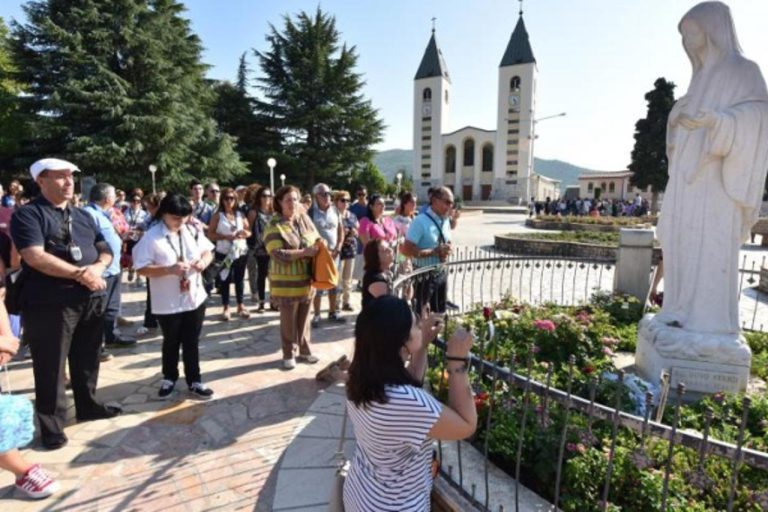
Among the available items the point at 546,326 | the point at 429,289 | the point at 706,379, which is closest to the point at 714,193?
the point at 706,379

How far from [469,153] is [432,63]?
14.2 m

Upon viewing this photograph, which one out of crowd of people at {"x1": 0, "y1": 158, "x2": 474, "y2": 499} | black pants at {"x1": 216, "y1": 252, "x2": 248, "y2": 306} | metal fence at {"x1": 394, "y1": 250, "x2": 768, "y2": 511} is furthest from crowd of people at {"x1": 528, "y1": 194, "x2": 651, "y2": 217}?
metal fence at {"x1": 394, "y1": 250, "x2": 768, "y2": 511}

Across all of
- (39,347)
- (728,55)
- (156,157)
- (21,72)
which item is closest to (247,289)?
(39,347)

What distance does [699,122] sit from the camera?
11.1 feet

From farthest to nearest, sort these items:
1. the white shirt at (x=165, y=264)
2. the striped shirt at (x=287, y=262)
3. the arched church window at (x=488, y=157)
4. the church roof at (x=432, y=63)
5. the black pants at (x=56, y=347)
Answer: the arched church window at (x=488, y=157) < the church roof at (x=432, y=63) < the striped shirt at (x=287, y=262) < the white shirt at (x=165, y=264) < the black pants at (x=56, y=347)

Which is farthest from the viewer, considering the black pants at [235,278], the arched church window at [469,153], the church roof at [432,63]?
the arched church window at [469,153]

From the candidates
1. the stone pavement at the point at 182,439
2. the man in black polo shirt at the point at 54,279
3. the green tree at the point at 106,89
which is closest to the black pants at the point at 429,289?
the stone pavement at the point at 182,439

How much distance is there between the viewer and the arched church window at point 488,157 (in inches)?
2598

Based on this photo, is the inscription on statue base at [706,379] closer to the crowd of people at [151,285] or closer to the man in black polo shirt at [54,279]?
the crowd of people at [151,285]

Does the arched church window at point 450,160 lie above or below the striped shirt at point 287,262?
above

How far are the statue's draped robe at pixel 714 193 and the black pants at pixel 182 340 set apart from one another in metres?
4.48

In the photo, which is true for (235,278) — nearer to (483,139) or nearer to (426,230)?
(426,230)

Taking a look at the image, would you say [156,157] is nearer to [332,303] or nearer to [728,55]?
[332,303]

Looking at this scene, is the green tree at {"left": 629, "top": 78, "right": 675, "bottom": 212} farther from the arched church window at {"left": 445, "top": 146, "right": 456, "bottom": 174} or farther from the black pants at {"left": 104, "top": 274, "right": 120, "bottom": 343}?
the black pants at {"left": 104, "top": 274, "right": 120, "bottom": 343}
